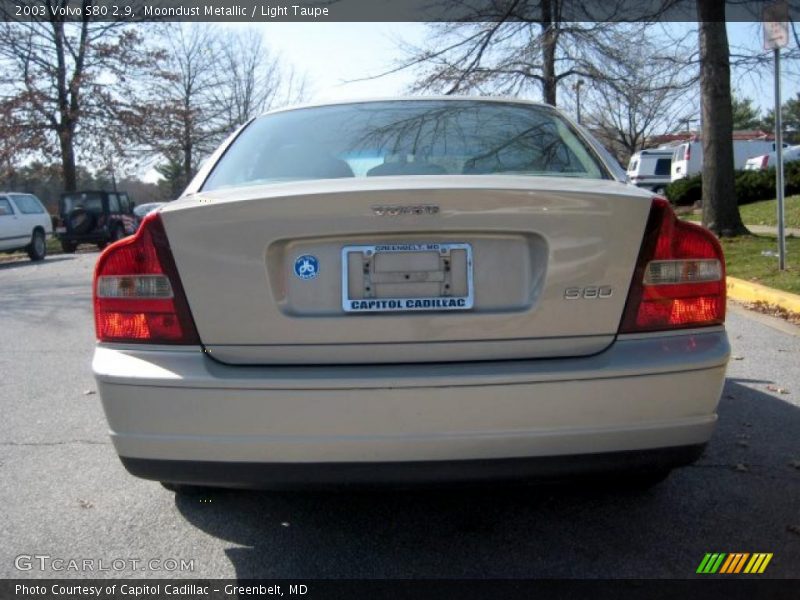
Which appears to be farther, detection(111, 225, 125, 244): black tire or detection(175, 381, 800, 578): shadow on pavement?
detection(111, 225, 125, 244): black tire

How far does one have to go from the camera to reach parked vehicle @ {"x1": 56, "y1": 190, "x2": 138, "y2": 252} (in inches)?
930

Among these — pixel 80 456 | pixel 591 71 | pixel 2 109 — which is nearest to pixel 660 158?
pixel 591 71

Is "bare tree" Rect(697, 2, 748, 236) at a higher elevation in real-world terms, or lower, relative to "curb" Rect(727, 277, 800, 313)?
higher

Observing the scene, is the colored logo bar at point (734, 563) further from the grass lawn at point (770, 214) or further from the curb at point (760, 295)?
the grass lawn at point (770, 214)

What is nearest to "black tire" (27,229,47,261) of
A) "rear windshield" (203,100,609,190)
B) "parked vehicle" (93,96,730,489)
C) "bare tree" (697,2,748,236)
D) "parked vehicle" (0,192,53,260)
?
"parked vehicle" (0,192,53,260)

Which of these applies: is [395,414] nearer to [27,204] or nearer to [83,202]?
[27,204]

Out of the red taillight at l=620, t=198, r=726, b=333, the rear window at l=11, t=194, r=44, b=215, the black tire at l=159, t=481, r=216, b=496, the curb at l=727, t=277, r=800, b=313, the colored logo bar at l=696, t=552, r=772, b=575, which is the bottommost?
the colored logo bar at l=696, t=552, r=772, b=575

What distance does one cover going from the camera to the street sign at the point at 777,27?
26.1ft

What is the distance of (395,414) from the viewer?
2.27 m

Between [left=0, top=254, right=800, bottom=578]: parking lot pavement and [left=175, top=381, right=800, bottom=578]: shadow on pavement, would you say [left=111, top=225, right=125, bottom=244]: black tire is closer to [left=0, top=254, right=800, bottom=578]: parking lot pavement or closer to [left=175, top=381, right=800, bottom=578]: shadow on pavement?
[left=0, top=254, right=800, bottom=578]: parking lot pavement

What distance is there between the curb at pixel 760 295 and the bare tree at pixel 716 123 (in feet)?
11.8

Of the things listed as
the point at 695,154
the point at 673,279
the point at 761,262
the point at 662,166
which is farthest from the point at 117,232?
the point at 673,279

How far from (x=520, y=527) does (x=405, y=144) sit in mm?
1635

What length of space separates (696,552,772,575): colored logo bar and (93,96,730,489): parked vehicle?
1.54 feet
